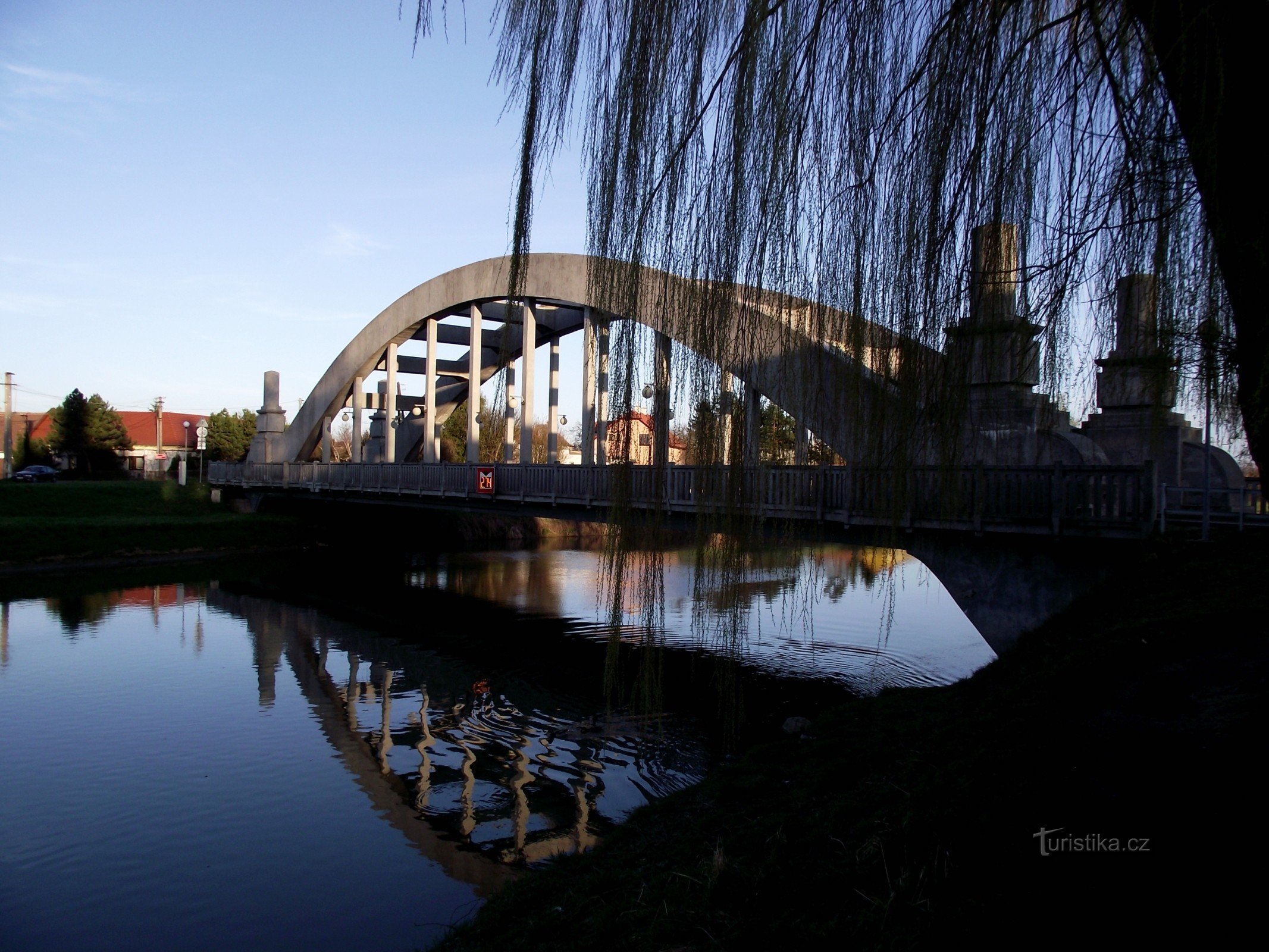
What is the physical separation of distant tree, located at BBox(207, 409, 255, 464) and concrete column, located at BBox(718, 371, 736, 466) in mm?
59316

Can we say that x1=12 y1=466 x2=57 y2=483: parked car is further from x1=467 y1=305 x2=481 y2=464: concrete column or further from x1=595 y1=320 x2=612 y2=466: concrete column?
x1=595 y1=320 x2=612 y2=466: concrete column

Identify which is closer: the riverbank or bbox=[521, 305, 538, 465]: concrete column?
the riverbank

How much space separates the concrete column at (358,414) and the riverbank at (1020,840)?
30321 millimetres

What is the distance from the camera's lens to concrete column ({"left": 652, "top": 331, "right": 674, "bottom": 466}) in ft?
10.8

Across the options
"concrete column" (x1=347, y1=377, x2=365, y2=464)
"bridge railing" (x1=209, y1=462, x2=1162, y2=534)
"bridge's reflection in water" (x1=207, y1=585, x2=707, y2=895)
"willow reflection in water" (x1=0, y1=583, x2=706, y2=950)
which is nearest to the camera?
"bridge railing" (x1=209, y1=462, x2=1162, y2=534)

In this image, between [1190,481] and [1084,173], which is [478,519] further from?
[1084,173]

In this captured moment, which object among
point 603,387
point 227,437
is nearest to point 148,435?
point 227,437

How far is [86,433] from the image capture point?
170ft

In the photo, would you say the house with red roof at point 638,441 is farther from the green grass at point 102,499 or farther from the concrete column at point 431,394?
the green grass at point 102,499

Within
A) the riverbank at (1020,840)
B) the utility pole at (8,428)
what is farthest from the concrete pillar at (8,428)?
the riverbank at (1020,840)

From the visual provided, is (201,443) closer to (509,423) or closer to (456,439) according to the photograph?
(456,439)

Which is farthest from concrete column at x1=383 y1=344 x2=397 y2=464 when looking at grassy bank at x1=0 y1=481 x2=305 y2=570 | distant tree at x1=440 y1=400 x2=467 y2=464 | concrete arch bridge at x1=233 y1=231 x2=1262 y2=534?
concrete arch bridge at x1=233 y1=231 x2=1262 y2=534

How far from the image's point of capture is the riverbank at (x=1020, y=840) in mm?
2654

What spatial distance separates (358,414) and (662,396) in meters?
33.2
